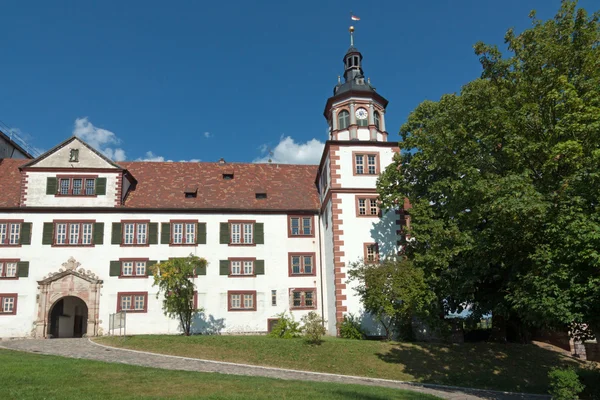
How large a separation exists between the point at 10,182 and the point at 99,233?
752 cm

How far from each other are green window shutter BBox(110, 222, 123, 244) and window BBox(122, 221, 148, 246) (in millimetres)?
228

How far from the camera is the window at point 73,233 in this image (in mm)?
30156

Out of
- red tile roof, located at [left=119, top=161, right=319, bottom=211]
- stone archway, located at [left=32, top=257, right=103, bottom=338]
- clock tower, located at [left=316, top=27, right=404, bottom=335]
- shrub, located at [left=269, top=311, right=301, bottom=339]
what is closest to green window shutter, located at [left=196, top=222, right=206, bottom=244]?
red tile roof, located at [left=119, top=161, right=319, bottom=211]

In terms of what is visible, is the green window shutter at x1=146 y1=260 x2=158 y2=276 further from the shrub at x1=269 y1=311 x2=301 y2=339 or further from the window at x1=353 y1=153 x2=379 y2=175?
the window at x1=353 y1=153 x2=379 y2=175

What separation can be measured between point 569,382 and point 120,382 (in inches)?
467

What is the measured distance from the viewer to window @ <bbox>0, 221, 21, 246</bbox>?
29.7 meters

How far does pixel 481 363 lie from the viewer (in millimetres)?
21438

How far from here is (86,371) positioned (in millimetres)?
15719

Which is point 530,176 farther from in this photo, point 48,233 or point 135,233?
point 48,233

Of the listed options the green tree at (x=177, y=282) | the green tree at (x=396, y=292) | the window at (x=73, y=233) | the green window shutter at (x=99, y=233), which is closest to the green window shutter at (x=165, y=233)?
the green window shutter at (x=99, y=233)

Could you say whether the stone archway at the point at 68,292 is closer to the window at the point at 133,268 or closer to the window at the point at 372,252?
the window at the point at 133,268

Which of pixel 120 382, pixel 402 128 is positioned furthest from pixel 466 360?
pixel 120 382

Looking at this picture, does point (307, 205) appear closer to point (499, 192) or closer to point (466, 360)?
point (466, 360)

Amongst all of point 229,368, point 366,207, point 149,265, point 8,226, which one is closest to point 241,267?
point 149,265
